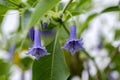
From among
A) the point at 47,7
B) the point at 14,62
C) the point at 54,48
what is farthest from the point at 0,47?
the point at 47,7

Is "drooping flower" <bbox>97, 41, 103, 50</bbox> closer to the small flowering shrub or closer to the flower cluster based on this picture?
the small flowering shrub

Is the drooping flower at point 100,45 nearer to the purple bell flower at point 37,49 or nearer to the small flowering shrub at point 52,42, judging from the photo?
the small flowering shrub at point 52,42

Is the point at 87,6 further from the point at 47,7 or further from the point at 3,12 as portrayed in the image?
the point at 47,7

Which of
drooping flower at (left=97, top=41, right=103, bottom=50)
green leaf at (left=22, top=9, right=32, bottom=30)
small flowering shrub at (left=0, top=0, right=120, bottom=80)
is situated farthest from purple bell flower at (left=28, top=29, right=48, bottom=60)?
drooping flower at (left=97, top=41, right=103, bottom=50)

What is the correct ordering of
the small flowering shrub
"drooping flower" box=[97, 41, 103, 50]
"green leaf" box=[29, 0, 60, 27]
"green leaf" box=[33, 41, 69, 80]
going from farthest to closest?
"drooping flower" box=[97, 41, 103, 50], "green leaf" box=[33, 41, 69, 80], the small flowering shrub, "green leaf" box=[29, 0, 60, 27]

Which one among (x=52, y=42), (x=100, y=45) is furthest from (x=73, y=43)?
(x=100, y=45)

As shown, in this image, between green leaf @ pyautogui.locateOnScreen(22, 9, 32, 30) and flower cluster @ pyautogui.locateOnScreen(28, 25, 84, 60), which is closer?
green leaf @ pyautogui.locateOnScreen(22, 9, 32, 30)
